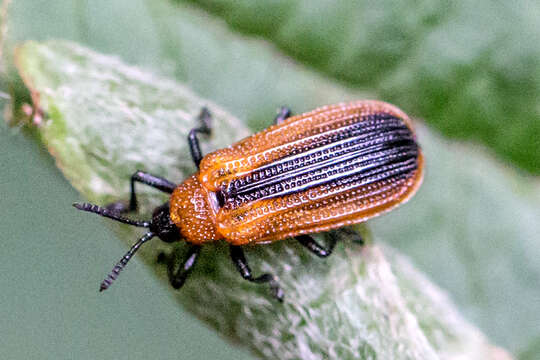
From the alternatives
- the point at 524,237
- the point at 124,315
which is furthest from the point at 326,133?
the point at 124,315

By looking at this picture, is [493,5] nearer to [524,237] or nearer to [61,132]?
[524,237]

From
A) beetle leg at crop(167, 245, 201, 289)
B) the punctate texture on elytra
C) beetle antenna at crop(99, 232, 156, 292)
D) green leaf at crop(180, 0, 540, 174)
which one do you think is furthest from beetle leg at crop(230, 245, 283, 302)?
green leaf at crop(180, 0, 540, 174)

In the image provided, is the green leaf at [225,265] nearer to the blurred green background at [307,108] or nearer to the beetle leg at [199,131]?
the beetle leg at [199,131]

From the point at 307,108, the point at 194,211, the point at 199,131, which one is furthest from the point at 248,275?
the point at 307,108

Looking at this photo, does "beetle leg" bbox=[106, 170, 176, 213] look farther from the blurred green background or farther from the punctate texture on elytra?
the blurred green background

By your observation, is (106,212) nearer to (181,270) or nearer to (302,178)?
(181,270)

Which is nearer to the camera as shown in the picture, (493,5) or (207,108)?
(493,5)
